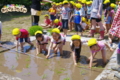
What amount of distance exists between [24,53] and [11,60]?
1.97ft

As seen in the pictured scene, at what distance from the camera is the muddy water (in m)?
4.35

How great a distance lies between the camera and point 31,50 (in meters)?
6.24

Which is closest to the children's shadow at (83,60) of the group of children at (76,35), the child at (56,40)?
the group of children at (76,35)

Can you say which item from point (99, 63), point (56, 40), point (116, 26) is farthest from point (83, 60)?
point (116, 26)

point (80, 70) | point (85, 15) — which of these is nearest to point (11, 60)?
point (80, 70)

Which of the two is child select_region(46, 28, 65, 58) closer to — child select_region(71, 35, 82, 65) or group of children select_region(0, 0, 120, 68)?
group of children select_region(0, 0, 120, 68)

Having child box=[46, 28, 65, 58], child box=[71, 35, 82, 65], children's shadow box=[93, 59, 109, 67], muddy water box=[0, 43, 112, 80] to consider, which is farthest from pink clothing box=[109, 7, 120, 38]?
child box=[46, 28, 65, 58]

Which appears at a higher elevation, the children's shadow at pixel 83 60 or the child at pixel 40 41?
the child at pixel 40 41

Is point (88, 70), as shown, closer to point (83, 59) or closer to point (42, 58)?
point (83, 59)

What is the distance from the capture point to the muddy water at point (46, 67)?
14.3ft

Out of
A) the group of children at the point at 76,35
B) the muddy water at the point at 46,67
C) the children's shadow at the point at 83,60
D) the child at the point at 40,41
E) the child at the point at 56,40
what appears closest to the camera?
the muddy water at the point at 46,67

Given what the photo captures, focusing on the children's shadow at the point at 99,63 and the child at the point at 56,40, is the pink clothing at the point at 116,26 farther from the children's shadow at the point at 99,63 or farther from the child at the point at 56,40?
the child at the point at 56,40

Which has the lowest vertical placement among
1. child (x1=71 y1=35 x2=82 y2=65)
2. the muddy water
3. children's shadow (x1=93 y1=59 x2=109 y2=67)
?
the muddy water

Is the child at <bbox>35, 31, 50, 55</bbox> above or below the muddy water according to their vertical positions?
above
